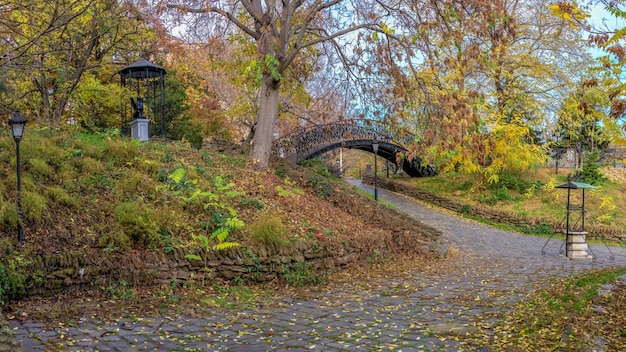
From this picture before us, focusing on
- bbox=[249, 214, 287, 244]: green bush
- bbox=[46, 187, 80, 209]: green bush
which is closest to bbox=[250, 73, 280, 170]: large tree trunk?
bbox=[249, 214, 287, 244]: green bush

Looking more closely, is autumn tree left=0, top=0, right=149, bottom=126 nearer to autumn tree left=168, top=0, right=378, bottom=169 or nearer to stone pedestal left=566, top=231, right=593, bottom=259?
autumn tree left=168, top=0, right=378, bottom=169

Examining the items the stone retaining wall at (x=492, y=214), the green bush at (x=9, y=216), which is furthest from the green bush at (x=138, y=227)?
the stone retaining wall at (x=492, y=214)

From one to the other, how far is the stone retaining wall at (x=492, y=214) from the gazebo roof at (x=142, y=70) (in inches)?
568

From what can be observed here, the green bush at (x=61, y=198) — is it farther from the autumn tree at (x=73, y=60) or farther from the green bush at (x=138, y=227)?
the autumn tree at (x=73, y=60)

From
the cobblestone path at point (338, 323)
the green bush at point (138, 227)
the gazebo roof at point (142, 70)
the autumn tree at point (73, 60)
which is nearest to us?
the cobblestone path at point (338, 323)

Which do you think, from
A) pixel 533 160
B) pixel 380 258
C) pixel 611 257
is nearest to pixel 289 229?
pixel 380 258

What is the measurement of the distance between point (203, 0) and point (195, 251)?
7.76 meters

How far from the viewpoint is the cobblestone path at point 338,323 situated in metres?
5.57

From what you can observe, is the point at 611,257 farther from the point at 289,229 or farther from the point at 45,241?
the point at 45,241

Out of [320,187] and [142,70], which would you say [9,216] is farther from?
[142,70]

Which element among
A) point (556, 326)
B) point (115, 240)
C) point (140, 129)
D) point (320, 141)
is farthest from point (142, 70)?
point (556, 326)

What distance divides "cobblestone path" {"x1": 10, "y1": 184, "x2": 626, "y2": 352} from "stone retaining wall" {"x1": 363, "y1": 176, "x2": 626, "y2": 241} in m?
9.84

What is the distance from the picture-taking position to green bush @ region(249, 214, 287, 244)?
30.7 ft

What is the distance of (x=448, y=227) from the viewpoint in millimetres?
19516
